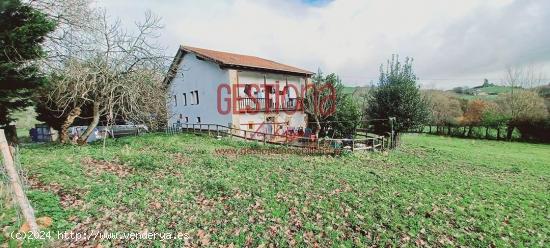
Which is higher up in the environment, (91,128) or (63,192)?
(91,128)

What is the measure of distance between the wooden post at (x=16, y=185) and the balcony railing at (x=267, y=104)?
53.8 feet

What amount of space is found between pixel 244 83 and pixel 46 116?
61.8 ft

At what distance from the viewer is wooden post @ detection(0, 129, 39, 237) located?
13.8 feet

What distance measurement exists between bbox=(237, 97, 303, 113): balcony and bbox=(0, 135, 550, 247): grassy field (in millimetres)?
10331

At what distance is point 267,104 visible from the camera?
73.1ft

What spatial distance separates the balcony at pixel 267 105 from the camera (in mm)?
20812

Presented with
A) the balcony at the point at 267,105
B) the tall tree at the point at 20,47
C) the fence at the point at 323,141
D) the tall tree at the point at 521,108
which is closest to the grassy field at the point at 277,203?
the tall tree at the point at 20,47

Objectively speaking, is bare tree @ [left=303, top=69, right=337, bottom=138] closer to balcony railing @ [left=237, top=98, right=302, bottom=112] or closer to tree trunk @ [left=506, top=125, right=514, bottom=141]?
balcony railing @ [left=237, top=98, right=302, bottom=112]

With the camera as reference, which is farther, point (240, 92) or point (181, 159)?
point (240, 92)

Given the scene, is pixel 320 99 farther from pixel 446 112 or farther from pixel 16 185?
pixel 446 112

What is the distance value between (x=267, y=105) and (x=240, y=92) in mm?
2661

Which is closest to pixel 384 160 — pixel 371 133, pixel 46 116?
pixel 371 133

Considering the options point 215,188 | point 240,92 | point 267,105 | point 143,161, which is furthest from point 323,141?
point 143,161

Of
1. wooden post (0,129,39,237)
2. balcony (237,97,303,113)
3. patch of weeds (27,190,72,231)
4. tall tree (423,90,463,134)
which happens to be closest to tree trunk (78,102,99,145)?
patch of weeds (27,190,72,231)
